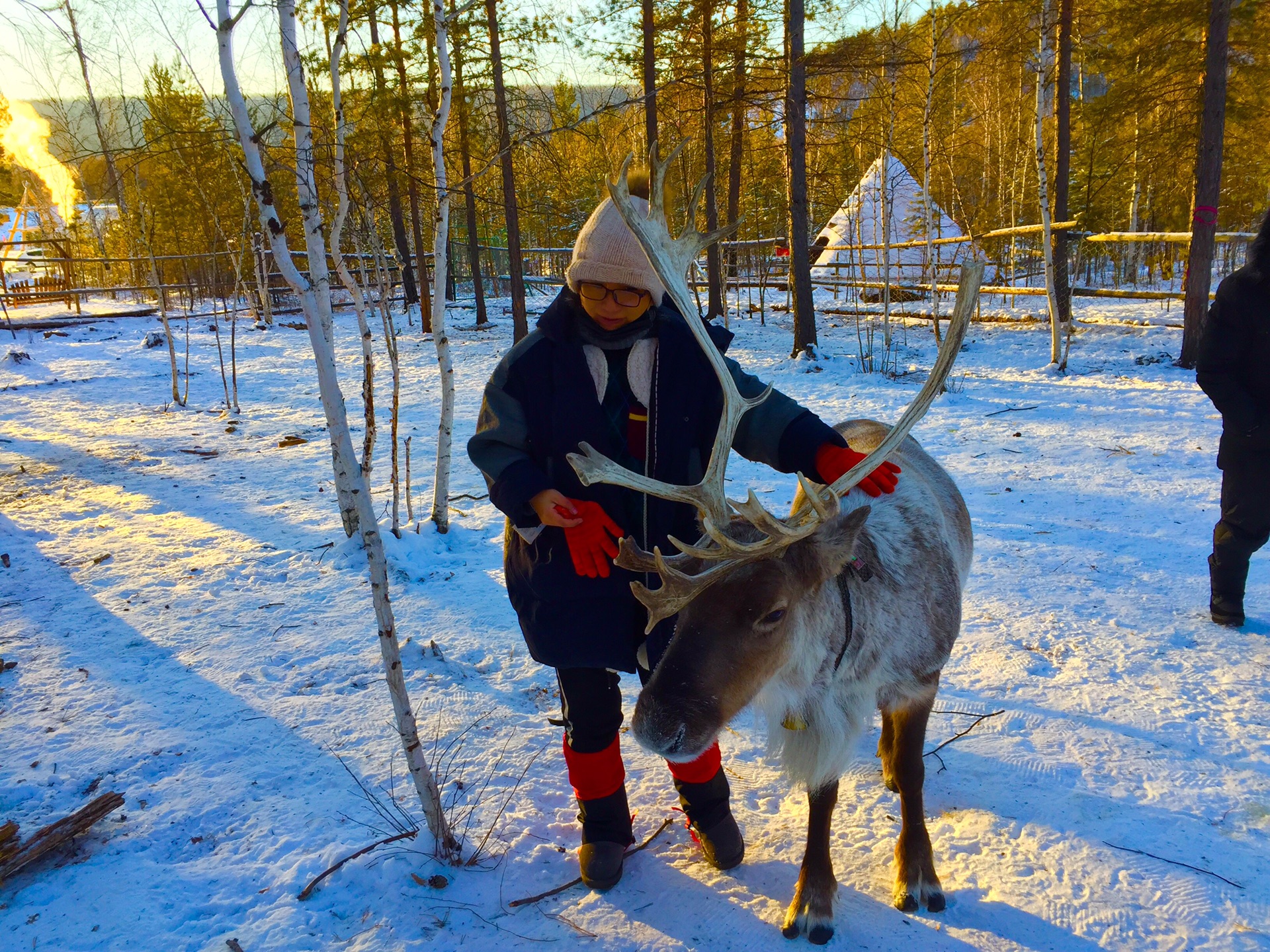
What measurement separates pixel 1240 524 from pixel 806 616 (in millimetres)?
2826

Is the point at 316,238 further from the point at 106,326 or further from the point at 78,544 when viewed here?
the point at 106,326

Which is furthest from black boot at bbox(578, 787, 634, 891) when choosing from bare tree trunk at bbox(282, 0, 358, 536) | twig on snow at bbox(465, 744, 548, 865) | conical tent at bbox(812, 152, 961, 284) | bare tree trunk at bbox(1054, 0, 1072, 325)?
conical tent at bbox(812, 152, 961, 284)

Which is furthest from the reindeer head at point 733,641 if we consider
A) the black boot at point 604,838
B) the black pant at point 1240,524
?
the black pant at point 1240,524

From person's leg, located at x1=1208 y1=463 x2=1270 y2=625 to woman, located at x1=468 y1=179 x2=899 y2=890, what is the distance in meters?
2.50

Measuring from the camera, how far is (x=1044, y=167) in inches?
355

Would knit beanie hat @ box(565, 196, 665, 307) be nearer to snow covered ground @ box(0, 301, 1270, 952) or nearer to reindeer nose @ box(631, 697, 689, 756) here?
reindeer nose @ box(631, 697, 689, 756)

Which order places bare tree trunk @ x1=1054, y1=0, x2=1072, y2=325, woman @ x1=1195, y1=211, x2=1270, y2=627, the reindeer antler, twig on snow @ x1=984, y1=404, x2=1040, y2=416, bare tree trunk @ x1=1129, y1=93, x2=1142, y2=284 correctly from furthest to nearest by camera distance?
1. bare tree trunk @ x1=1129, y1=93, x2=1142, y2=284
2. bare tree trunk @ x1=1054, y1=0, x2=1072, y2=325
3. twig on snow @ x1=984, y1=404, x2=1040, y2=416
4. woman @ x1=1195, y1=211, x2=1270, y2=627
5. the reindeer antler

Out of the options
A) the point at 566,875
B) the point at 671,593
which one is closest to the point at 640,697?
the point at 671,593

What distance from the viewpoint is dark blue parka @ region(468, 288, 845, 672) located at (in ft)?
6.62

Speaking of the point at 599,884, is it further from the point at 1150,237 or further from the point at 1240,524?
the point at 1150,237

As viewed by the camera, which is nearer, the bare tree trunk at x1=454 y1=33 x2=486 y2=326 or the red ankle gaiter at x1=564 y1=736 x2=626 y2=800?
the red ankle gaiter at x1=564 y1=736 x2=626 y2=800

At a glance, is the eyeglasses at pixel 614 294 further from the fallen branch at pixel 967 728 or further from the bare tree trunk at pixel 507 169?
the bare tree trunk at pixel 507 169

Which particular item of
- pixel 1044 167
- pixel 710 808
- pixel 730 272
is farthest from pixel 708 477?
pixel 730 272

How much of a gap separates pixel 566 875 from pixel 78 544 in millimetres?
4585
